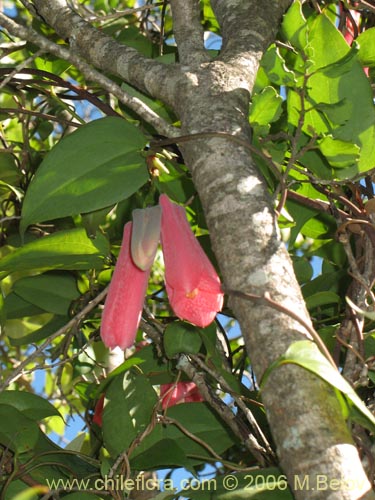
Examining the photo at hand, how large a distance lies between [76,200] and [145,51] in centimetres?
64

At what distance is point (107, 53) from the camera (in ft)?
2.81

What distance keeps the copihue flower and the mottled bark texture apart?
0.07 metres

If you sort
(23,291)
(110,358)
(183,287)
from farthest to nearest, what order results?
(110,358), (23,291), (183,287)

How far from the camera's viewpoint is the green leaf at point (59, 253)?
90 cm

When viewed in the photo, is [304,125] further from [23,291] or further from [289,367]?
[23,291]

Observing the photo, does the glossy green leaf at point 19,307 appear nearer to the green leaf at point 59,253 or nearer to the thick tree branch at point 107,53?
the green leaf at point 59,253

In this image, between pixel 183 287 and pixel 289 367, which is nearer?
pixel 289 367

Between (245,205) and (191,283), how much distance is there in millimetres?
100

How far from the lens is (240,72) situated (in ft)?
2.52

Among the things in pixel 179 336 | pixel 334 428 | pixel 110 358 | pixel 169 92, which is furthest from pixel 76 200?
pixel 110 358

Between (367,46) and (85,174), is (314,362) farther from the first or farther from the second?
(367,46)

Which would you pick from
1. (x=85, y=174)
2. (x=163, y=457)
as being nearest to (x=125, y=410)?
(x=163, y=457)

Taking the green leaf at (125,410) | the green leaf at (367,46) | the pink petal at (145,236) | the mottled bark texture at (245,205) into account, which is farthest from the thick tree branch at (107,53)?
the green leaf at (125,410)

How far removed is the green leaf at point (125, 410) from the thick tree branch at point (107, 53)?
37 centimetres
